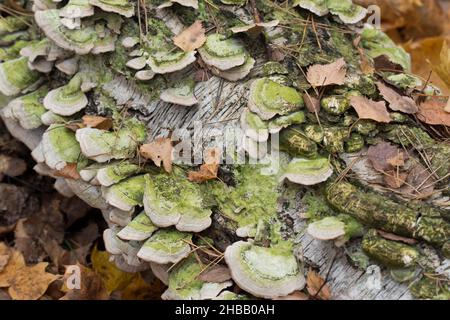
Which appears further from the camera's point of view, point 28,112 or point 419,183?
point 28,112

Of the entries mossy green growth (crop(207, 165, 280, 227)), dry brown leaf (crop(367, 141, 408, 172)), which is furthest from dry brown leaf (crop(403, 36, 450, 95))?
mossy green growth (crop(207, 165, 280, 227))

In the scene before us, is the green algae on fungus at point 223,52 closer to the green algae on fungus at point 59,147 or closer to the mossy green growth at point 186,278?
the green algae on fungus at point 59,147

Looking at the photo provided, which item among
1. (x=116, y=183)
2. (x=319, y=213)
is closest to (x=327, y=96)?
(x=319, y=213)

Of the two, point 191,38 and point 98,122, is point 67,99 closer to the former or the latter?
point 98,122

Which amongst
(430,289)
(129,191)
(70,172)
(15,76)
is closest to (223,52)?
(129,191)

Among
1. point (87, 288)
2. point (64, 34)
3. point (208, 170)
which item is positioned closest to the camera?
point (208, 170)

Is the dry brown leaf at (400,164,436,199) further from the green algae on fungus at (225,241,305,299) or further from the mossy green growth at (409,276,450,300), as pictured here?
the green algae on fungus at (225,241,305,299)

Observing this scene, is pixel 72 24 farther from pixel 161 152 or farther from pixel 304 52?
pixel 304 52
